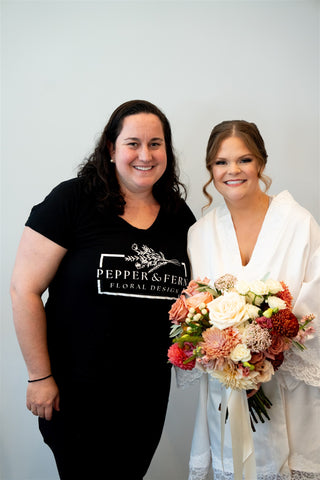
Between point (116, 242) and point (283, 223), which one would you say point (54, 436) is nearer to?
point (116, 242)

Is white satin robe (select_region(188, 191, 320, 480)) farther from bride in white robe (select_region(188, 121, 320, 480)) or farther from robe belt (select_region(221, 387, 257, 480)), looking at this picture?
robe belt (select_region(221, 387, 257, 480))

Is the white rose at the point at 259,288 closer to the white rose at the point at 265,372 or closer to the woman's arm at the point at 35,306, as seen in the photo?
the white rose at the point at 265,372

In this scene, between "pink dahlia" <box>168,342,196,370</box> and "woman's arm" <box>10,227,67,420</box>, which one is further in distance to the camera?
"woman's arm" <box>10,227,67,420</box>

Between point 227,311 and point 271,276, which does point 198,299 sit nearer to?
point 227,311

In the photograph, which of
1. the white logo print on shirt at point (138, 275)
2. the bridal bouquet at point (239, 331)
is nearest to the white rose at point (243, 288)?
the bridal bouquet at point (239, 331)

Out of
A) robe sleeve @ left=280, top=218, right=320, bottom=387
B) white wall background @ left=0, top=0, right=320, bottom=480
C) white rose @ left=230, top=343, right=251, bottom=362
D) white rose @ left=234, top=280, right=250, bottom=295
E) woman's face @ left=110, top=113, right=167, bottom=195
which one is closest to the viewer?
white rose @ left=230, top=343, right=251, bottom=362

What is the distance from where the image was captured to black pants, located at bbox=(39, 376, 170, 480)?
184 cm

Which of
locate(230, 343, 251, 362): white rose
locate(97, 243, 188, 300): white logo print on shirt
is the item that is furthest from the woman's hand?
locate(230, 343, 251, 362): white rose

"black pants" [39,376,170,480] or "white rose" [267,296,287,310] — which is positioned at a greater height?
"white rose" [267,296,287,310]

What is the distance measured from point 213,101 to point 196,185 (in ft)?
1.58

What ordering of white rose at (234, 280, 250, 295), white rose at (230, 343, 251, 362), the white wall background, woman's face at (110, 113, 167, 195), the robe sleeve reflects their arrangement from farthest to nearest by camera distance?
the white wall background, woman's face at (110, 113, 167, 195), the robe sleeve, white rose at (234, 280, 250, 295), white rose at (230, 343, 251, 362)

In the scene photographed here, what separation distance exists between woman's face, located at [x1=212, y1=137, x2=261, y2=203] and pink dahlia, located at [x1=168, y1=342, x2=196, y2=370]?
679mm

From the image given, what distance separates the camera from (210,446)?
1989 mm

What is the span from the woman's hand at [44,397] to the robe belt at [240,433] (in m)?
0.72
